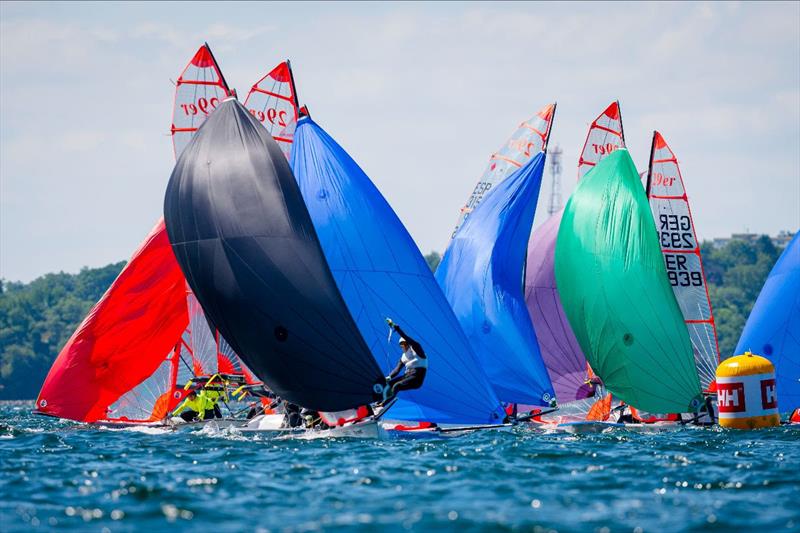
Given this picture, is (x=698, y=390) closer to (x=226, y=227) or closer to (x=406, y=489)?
(x=226, y=227)

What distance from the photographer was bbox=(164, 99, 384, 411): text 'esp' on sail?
61.0ft

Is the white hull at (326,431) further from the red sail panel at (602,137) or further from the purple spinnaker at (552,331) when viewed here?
the red sail panel at (602,137)

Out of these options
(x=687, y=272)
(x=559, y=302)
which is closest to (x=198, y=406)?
(x=559, y=302)

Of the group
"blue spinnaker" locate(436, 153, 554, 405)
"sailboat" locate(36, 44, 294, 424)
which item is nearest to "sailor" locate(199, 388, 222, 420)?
"sailboat" locate(36, 44, 294, 424)

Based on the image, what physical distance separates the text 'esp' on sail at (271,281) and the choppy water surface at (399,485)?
1000mm

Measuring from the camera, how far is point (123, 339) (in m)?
24.4

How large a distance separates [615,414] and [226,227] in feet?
33.8

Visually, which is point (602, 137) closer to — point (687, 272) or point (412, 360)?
point (687, 272)

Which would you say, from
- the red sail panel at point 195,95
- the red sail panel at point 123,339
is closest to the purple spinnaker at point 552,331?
the red sail panel at point 123,339

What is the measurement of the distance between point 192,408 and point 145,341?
1.59 m

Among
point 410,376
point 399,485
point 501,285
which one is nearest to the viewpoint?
point 399,485

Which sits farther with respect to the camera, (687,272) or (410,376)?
(687,272)

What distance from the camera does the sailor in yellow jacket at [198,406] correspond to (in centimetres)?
2417

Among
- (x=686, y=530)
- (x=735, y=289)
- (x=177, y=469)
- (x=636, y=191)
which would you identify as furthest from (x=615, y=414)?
(x=735, y=289)
